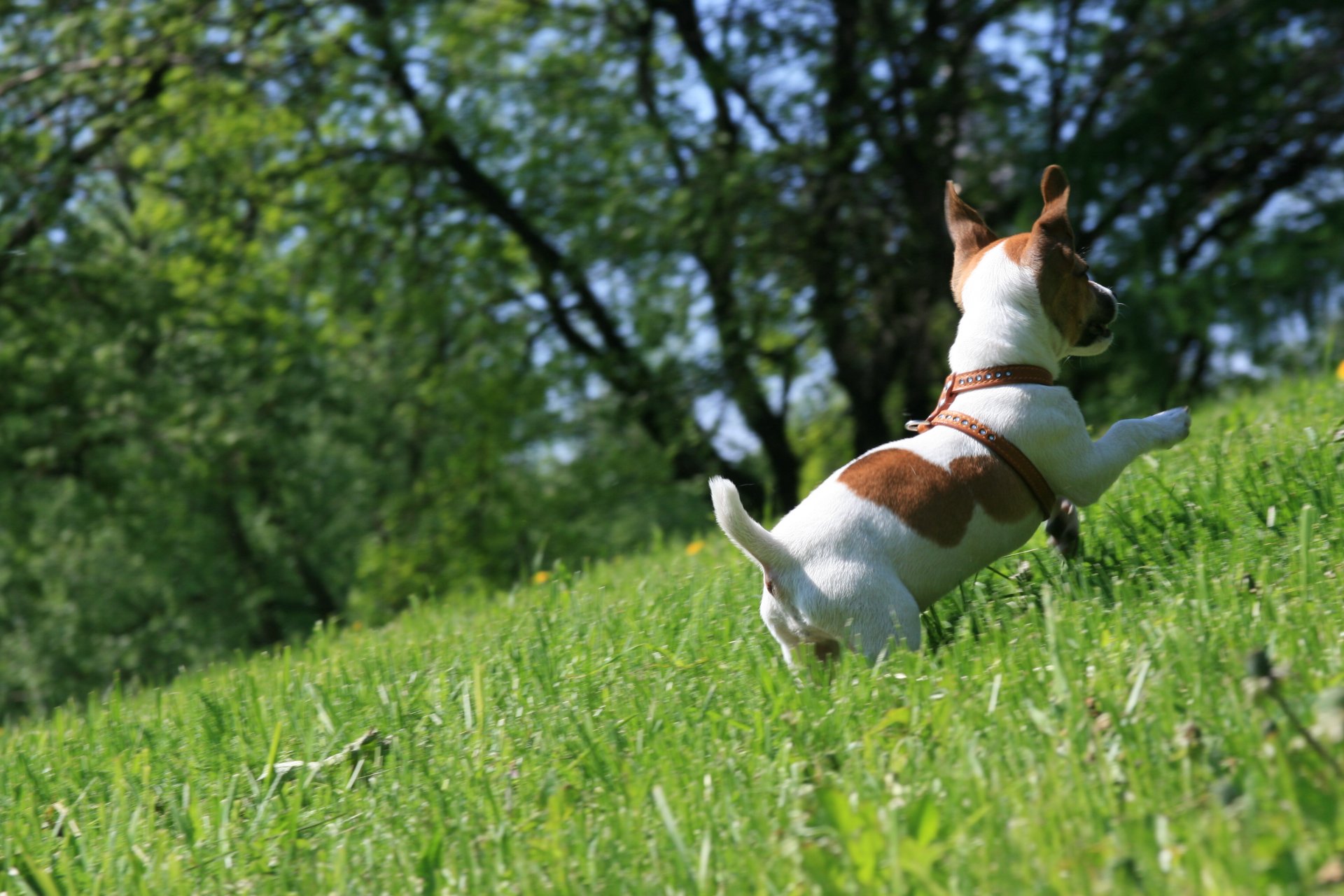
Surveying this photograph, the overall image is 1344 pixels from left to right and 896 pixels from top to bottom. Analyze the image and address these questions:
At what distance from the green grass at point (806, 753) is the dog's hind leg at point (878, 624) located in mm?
80

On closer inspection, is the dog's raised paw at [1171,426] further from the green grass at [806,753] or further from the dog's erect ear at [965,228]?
the dog's erect ear at [965,228]

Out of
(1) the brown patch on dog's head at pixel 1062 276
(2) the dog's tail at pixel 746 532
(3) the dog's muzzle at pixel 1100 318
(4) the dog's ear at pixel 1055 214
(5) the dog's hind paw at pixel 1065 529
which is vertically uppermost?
(4) the dog's ear at pixel 1055 214

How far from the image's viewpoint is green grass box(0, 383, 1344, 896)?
204 centimetres

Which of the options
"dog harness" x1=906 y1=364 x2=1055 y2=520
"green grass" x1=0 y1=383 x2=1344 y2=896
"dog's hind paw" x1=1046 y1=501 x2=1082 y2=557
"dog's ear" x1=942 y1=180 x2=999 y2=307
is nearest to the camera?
"green grass" x1=0 y1=383 x2=1344 y2=896

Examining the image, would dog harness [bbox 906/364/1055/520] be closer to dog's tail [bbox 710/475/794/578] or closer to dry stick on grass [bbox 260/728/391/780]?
dog's tail [bbox 710/475/794/578]

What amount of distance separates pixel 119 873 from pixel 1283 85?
502 inches

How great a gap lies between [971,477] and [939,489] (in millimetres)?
118

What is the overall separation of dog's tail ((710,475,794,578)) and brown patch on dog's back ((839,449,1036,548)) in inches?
10.8

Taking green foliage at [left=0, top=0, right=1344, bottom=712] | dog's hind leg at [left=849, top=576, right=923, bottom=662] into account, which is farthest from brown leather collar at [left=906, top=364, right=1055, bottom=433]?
green foliage at [left=0, top=0, right=1344, bottom=712]

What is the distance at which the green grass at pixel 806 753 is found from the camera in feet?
6.70

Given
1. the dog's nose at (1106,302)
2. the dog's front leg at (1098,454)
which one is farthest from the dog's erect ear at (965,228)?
the dog's front leg at (1098,454)

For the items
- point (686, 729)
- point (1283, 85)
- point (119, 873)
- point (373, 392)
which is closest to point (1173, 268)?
point (1283, 85)

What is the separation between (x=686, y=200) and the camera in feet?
40.1

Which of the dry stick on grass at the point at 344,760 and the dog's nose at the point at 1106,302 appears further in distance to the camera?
the dog's nose at the point at 1106,302
